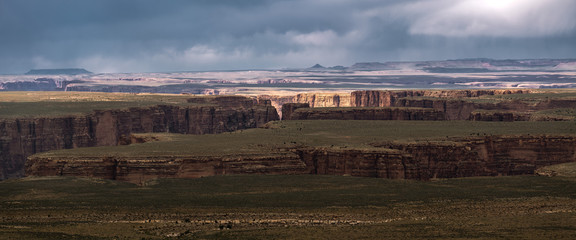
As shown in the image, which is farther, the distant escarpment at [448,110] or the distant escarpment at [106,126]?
the distant escarpment at [448,110]

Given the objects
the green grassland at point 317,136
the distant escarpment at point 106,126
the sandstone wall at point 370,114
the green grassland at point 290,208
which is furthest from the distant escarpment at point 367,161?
the sandstone wall at point 370,114

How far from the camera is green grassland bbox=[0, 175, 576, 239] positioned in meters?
50.2

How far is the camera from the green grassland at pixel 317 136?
285 feet

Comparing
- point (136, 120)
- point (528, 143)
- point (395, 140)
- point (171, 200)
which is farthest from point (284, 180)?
point (136, 120)

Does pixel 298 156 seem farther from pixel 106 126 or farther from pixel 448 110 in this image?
pixel 448 110

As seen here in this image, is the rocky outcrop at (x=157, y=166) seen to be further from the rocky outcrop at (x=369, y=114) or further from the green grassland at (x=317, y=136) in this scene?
the rocky outcrop at (x=369, y=114)

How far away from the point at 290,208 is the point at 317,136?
4333cm

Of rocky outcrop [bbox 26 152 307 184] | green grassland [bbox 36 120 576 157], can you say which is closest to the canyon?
rocky outcrop [bbox 26 152 307 184]

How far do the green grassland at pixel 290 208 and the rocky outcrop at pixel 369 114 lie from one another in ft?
201

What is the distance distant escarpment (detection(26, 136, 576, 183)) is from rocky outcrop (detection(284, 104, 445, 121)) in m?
44.8

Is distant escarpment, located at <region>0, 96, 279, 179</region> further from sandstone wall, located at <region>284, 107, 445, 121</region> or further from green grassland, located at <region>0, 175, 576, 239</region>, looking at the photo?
green grassland, located at <region>0, 175, 576, 239</region>

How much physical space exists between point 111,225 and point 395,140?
46891 millimetres

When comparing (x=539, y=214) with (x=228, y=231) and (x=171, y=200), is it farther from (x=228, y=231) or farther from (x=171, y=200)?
(x=171, y=200)

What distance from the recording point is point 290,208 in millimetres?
60969
